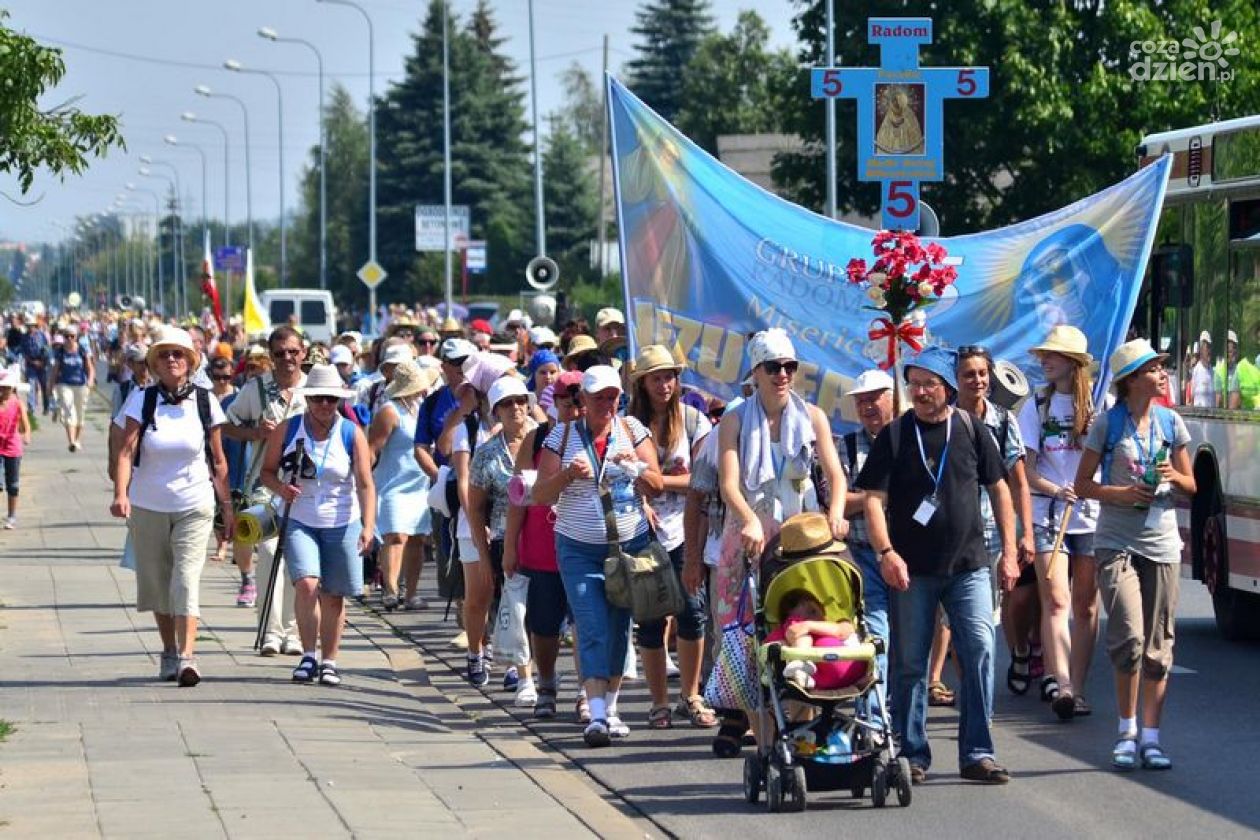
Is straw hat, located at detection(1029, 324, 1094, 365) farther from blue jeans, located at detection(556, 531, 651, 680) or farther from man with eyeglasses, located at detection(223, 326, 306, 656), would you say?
man with eyeglasses, located at detection(223, 326, 306, 656)

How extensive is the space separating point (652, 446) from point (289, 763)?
2.27m

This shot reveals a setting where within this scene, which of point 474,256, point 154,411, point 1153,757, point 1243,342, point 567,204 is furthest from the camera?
point 567,204

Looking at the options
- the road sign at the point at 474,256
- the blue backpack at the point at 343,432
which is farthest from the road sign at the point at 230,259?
the blue backpack at the point at 343,432

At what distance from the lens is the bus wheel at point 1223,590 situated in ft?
47.8

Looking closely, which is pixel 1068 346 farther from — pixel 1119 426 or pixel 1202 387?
pixel 1202 387

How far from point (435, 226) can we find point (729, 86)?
23.0 metres

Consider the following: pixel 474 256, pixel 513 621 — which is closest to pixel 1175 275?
pixel 513 621

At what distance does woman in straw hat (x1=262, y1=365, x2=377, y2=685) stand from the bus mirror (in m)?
5.45

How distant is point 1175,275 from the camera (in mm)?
15438

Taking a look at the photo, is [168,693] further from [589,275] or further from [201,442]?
[589,275]

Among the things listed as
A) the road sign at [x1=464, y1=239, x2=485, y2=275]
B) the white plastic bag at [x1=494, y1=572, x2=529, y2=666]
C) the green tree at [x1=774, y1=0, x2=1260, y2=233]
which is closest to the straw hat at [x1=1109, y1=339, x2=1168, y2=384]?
the white plastic bag at [x1=494, y1=572, x2=529, y2=666]

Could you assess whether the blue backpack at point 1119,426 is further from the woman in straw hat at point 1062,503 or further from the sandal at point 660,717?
the sandal at point 660,717

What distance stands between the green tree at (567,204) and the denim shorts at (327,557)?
84.3m

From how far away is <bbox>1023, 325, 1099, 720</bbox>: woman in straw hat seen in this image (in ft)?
38.6
